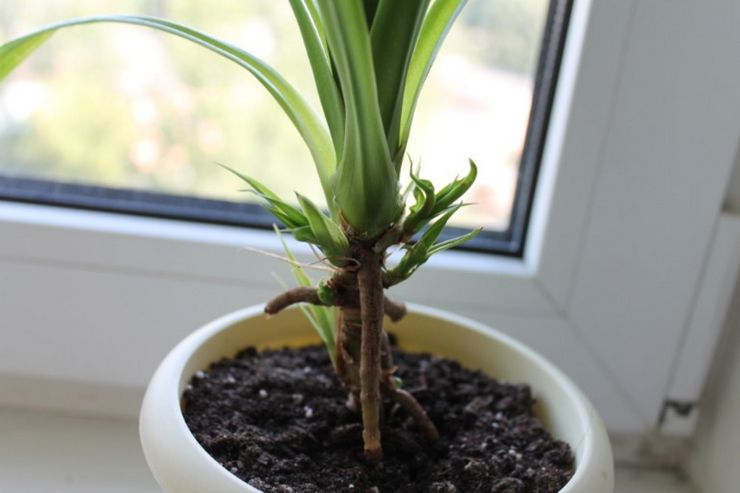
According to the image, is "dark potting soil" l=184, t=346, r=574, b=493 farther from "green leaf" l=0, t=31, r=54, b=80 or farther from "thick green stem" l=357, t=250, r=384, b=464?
"green leaf" l=0, t=31, r=54, b=80

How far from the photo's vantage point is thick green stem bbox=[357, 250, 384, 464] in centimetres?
41

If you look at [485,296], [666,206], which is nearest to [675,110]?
[666,206]

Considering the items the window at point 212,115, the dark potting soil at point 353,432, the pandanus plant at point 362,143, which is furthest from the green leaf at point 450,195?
the window at point 212,115

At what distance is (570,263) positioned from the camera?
638 mm

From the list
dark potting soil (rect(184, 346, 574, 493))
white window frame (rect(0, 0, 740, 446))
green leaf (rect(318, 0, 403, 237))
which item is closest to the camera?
green leaf (rect(318, 0, 403, 237))

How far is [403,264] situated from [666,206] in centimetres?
31

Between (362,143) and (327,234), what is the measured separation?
53 mm

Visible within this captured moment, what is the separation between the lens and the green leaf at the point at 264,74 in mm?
400

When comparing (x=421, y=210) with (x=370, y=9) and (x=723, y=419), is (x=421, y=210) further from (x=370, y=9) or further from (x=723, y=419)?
(x=723, y=419)

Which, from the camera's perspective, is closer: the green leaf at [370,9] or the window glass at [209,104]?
the green leaf at [370,9]

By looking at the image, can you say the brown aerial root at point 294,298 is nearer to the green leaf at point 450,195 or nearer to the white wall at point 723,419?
the green leaf at point 450,195

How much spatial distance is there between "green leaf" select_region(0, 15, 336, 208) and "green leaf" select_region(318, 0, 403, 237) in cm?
3

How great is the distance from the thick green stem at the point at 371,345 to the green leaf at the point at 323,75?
7 centimetres

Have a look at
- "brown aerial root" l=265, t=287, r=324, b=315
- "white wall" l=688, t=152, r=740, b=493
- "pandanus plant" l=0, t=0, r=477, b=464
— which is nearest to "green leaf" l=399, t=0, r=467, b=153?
"pandanus plant" l=0, t=0, r=477, b=464
